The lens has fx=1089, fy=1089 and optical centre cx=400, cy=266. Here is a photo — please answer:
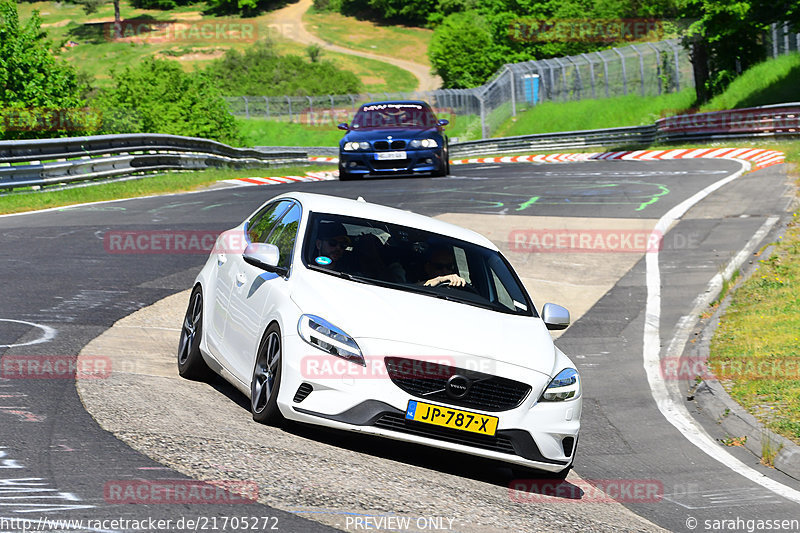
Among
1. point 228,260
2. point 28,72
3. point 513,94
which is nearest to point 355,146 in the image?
point 228,260

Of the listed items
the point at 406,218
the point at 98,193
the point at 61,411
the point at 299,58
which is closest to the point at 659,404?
the point at 406,218

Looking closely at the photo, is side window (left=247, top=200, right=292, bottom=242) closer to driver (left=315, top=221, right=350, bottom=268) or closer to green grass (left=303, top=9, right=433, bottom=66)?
driver (left=315, top=221, right=350, bottom=268)

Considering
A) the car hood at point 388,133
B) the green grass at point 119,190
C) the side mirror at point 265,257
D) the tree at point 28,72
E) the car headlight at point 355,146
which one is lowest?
the green grass at point 119,190

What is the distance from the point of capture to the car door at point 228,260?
8055 mm

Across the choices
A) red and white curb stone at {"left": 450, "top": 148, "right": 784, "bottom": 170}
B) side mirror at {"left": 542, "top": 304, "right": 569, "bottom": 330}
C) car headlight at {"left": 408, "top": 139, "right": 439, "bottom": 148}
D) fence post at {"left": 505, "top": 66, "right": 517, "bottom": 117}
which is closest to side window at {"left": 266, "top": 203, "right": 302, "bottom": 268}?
side mirror at {"left": 542, "top": 304, "right": 569, "bottom": 330}

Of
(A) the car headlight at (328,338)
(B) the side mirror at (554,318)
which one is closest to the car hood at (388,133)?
(B) the side mirror at (554,318)

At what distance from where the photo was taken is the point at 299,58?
111938mm

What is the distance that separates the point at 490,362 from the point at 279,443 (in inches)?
54.0

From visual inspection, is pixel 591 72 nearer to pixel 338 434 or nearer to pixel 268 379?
pixel 338 434

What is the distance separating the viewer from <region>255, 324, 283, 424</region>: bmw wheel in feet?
22.2

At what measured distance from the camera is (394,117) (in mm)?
25047

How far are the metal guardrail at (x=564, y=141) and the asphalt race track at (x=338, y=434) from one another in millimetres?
25938

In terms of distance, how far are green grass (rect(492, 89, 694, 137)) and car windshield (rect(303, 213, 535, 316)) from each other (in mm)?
44964

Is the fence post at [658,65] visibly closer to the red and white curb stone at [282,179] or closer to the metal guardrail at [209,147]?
the metal guardrail at [209,147]
